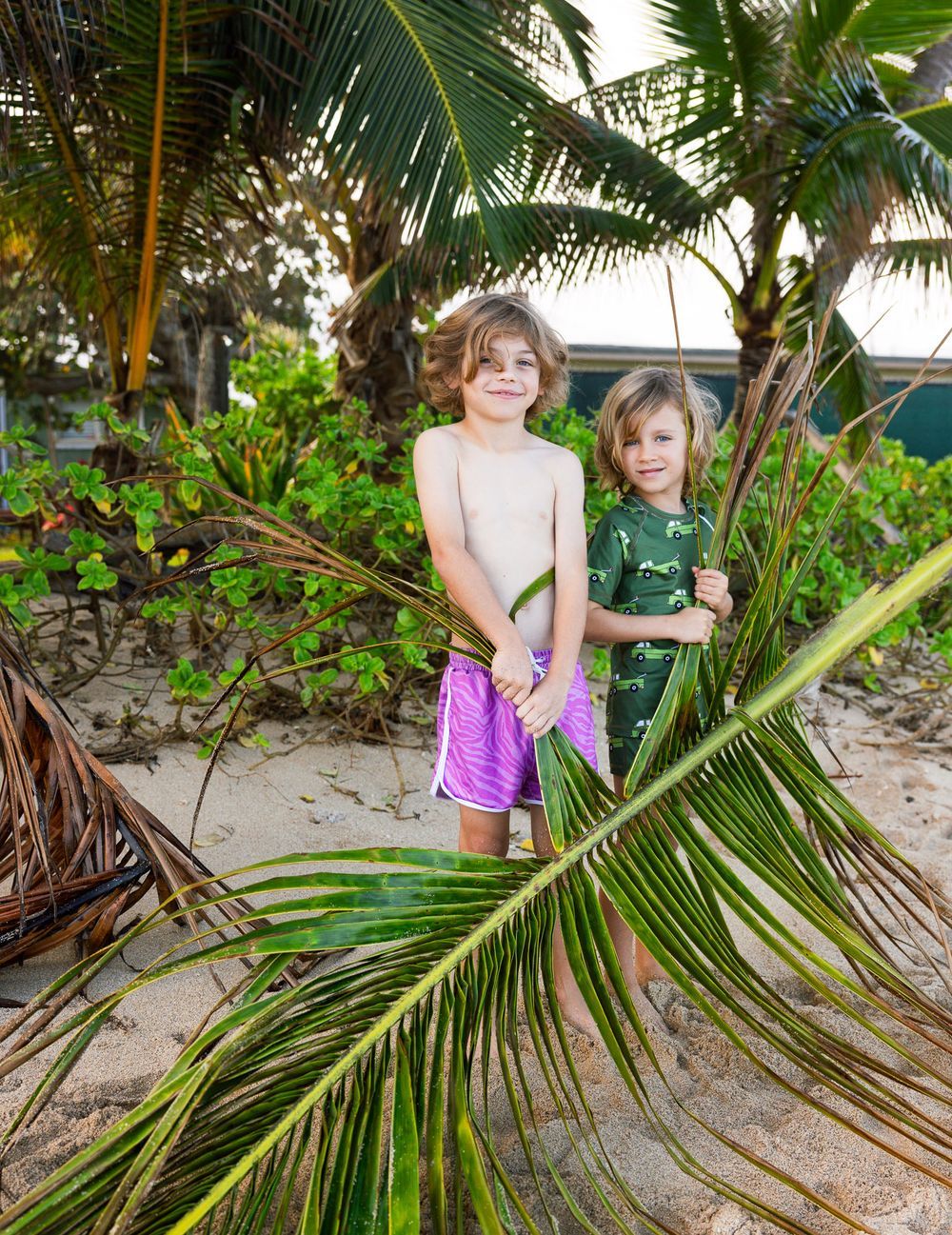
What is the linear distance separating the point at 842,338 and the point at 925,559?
5.96 meters

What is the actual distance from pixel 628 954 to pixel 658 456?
40.6 inches

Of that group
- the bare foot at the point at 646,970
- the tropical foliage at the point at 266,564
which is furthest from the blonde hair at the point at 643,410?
the bare foot at the point at 646,970

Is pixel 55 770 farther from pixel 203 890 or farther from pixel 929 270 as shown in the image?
pixel 929 270

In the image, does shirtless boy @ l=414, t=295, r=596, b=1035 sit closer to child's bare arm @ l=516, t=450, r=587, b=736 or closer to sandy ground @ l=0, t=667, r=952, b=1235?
child's bare arm @ l=516, t=450, r=587, b=736

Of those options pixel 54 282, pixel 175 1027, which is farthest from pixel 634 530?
pixel 54 282

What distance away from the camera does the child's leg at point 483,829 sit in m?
1.90

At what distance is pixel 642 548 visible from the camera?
1.96 metres

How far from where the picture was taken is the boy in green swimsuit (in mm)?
1929

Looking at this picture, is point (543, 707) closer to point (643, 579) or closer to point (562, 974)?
point (643, 579)

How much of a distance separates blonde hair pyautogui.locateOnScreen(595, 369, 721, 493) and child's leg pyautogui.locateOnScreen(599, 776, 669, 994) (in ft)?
2.19

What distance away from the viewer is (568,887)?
119 cm

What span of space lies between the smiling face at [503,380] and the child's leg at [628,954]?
780 millimetres

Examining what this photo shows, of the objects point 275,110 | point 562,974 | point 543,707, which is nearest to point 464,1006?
point 543,707

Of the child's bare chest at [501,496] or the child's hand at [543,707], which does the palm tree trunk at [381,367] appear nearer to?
the child's bare chest at [501,496]
